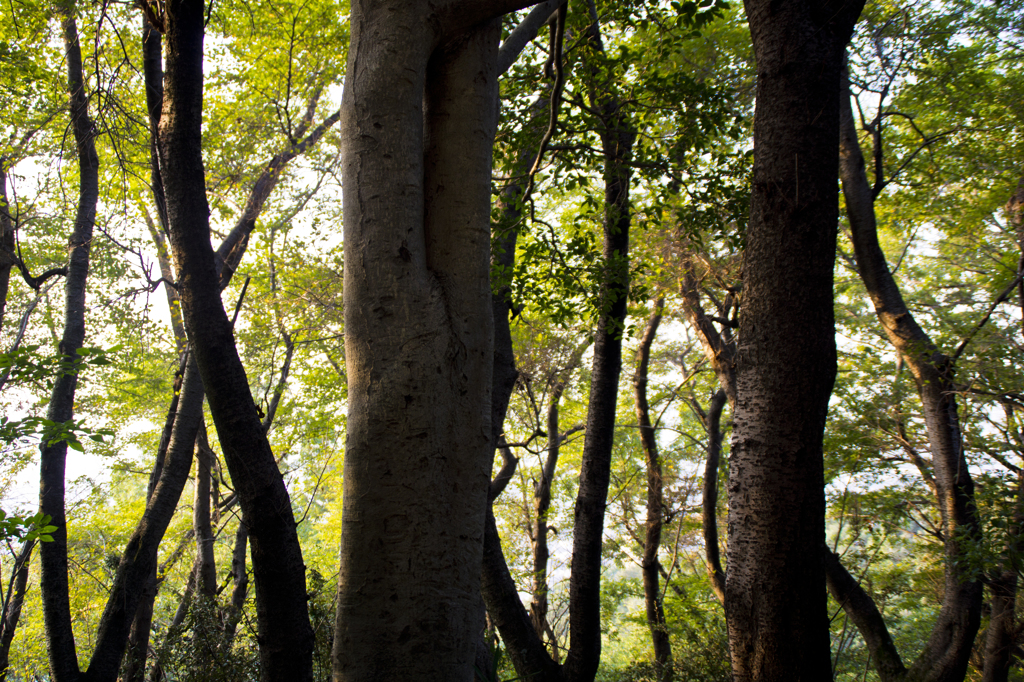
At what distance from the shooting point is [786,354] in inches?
109

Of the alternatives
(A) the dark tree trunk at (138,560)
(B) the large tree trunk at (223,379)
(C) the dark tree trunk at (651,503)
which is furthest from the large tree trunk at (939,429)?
(A) the dark tree trunk at (138,560)

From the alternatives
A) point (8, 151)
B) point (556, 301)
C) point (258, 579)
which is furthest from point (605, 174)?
point (8, 151)

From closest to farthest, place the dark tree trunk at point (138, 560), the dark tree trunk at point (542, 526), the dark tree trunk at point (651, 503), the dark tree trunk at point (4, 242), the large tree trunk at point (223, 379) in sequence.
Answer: the large tree trunk at point (223, 379) → the dark tree trunk at point (138, 560) → the dark tree trunk at point (4, 242) → the dark tree trunk at point (651, 503) → the dark tree trunk at point (542, 526)

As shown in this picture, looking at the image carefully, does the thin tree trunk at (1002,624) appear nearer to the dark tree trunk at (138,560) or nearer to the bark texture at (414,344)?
the bark texture at (414,344)

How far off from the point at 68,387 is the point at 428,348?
673 centimetres

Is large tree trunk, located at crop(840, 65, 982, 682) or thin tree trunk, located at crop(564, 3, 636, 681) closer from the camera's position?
thin tree trunk, located at crop(564, 3, 636, 681)

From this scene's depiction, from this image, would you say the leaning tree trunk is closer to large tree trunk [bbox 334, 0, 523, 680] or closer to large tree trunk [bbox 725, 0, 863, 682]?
large tree trunk [bbox 334, 0, 523, 680]

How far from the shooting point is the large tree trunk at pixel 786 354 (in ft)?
8.41

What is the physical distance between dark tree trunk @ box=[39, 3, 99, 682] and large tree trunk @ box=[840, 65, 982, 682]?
327 inches

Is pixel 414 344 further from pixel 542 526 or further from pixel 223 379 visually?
pixel 542 526

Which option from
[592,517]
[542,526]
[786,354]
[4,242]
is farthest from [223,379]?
[542,526]

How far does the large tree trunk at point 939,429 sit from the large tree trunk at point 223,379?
6.97 m

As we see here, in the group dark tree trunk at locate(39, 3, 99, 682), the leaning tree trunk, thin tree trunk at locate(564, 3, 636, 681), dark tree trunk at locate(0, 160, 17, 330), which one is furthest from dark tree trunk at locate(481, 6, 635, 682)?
dark tree trunk at locate(0, 160, 17, 330)

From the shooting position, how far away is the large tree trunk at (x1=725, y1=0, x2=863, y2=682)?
2.56m
